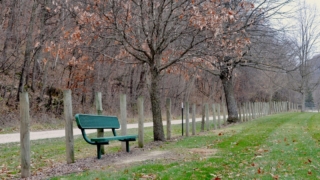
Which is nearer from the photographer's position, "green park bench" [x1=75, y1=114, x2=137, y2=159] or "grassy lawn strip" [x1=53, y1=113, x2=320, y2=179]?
"grassy lawn strip" [x1=53, y1=113, x2=320, y2=179]

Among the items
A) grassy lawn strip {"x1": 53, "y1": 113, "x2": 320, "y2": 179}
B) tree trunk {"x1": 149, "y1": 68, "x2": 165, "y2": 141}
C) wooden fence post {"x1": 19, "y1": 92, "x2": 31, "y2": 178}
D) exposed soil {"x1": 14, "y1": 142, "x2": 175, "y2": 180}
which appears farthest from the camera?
tree trunk {"x1": 149, "y1": 68, "x2": 165, "y2": 141}

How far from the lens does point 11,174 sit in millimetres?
8031

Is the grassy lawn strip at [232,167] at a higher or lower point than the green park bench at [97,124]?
lower

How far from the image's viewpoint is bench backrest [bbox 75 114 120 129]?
28.9 ft

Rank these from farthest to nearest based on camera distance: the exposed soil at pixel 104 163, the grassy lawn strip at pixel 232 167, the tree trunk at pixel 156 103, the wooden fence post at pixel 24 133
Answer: the tree trunk at pixel 156 103, the exposed soil at pixel 104 163, the wooden fence post at pixel 24 133, the grassy lawn strip at pixel 232 167

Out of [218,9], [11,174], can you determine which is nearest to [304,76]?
[218,9]

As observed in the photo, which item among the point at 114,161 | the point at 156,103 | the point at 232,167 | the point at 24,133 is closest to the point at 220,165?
the point at 232,167

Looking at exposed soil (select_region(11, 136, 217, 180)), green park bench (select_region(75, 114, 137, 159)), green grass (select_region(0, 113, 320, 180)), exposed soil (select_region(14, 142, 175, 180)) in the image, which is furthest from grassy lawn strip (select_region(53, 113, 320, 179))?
green park bench (select_region(75, 114, 137, 159))

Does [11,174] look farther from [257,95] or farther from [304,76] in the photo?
[257,95]

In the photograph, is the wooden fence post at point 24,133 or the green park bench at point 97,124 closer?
the wooden fence post at point 24,133

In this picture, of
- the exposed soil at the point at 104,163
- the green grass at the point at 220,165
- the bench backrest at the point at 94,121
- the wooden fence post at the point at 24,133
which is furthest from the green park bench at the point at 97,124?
the wooden fence post at the point at 24,133

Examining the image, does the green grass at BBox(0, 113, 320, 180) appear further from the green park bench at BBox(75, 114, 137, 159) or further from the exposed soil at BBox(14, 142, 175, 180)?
the green park bench at BBox(75, 114, 137, 159)

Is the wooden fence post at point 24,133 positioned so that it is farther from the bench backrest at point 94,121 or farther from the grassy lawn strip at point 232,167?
the bench backrest at point 94,121

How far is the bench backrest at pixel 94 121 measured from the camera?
8805 mm
